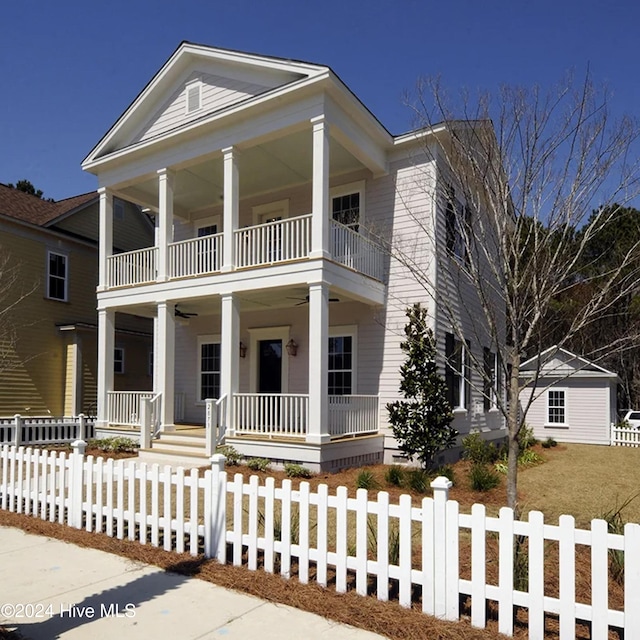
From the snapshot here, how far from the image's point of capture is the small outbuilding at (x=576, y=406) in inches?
818

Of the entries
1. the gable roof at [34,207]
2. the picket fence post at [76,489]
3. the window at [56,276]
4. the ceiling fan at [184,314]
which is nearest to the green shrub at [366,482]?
the picket fence post at [76,489]

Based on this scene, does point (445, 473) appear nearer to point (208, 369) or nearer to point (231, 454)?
point (231, 454)

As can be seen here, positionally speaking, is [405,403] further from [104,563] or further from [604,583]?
[604,583]

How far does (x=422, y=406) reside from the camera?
11.1 m

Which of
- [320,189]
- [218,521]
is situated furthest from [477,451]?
[218,521]

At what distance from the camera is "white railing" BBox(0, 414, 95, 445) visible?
1497 centimetres

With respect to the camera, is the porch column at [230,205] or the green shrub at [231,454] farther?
the porch column at [230,205]

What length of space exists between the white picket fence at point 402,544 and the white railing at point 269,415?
4208mm

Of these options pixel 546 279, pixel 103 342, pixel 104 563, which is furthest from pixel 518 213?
pixel 103 342

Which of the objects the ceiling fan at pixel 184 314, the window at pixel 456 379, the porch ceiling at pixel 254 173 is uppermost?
the porch ceiling at pixel 254 173

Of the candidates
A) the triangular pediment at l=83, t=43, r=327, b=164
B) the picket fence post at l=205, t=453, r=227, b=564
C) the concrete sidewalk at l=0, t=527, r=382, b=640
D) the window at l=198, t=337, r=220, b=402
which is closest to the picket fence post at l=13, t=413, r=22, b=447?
the window at l=198, t=337, r=220, b=402

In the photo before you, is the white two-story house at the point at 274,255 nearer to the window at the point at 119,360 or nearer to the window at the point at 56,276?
the window at the point at 119,360

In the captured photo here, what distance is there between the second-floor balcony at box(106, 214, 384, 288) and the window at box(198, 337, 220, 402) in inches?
117

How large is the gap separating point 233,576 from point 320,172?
785 centimetres
